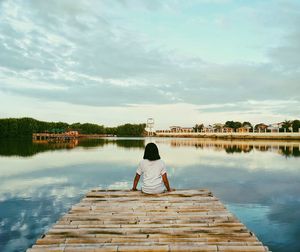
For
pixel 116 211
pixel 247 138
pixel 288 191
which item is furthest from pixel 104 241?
pixel 247 138

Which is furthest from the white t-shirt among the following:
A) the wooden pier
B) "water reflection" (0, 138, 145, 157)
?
"water reflection" (0, 138, 145, 157)

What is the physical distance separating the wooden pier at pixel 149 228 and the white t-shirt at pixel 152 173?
375 millimetres

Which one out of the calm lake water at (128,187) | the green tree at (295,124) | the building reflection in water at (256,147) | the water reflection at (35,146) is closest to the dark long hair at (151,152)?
the calm lake water at (128,187)

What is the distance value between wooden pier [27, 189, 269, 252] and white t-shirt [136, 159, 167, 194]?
375mm

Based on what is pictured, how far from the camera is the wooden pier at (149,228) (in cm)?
484

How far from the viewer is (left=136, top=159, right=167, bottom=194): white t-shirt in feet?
25.9

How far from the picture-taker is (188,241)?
5.05m

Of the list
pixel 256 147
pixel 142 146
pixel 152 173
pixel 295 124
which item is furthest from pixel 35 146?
pixel 295 124

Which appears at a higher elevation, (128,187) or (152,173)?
Result: (152,173)

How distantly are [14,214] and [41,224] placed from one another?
1720mm

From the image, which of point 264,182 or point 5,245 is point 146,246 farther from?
point 264,182

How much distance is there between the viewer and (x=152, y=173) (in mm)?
7938

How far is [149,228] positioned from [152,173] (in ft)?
7.75

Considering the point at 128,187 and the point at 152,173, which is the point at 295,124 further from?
the point at 152,173
